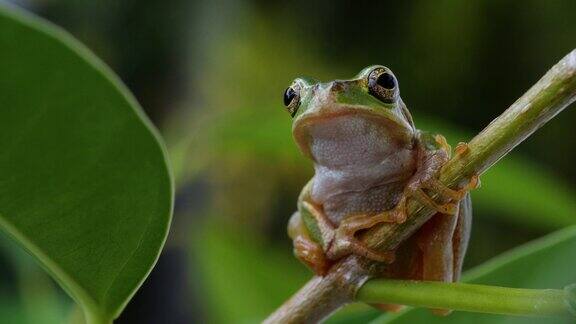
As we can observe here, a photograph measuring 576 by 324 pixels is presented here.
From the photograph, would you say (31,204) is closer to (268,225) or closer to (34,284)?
(34,284)

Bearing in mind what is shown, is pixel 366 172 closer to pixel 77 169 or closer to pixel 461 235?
pixel 461 235

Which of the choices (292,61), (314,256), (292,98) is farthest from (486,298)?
(292,61)

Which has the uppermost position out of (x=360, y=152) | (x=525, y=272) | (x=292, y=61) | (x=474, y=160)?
(x=474, y=160)

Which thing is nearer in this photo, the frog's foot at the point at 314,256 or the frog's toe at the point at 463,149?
the frog's toe at the point at 463,149

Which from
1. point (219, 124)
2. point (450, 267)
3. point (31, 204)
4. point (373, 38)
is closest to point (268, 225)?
point (373, 38)

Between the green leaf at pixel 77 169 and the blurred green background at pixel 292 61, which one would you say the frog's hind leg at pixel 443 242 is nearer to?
the green leaf at pixel 77 169

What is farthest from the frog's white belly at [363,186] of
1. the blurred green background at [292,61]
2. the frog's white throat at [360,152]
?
the blurred green background at [292,61]
